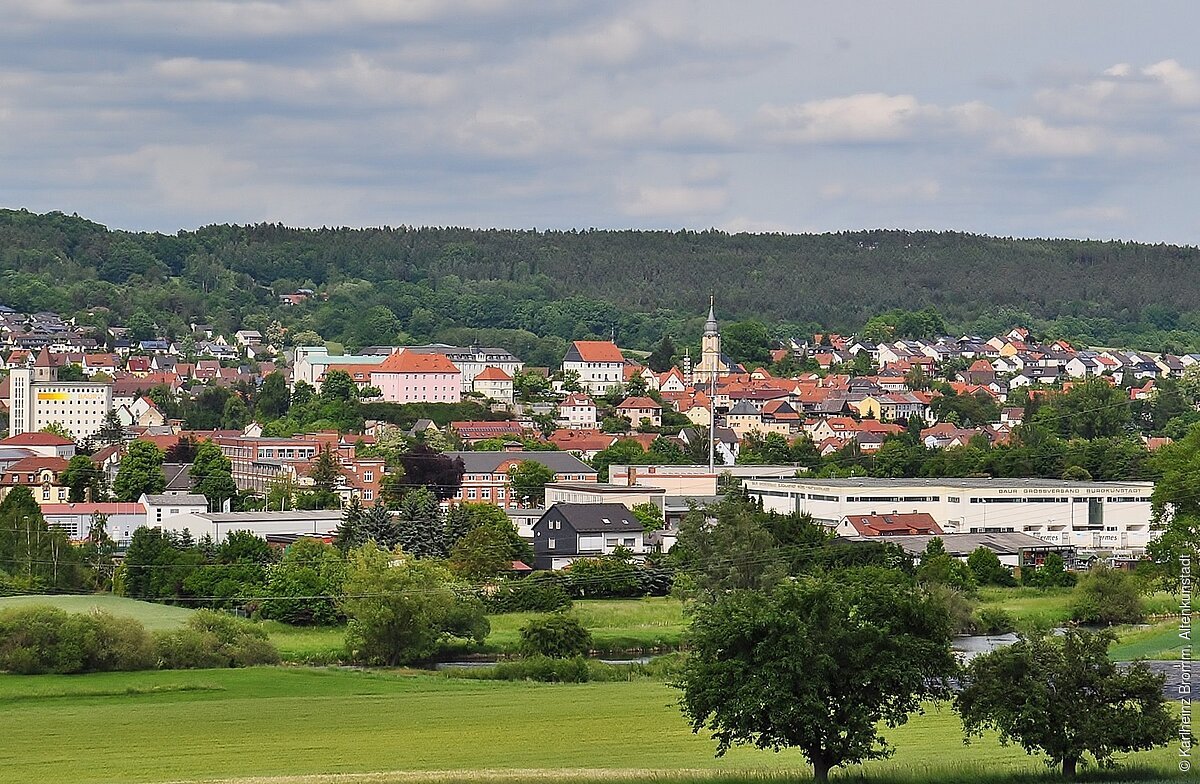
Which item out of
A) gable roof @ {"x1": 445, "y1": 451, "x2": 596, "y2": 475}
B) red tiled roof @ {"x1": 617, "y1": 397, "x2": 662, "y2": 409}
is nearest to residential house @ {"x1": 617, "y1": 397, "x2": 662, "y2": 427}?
red tiled roof @ {"x1": 617, "y1": 397, "x2": 662, "y2": 409}

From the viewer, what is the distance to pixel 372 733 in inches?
929

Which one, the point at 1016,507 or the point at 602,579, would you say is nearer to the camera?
the point at 602,579

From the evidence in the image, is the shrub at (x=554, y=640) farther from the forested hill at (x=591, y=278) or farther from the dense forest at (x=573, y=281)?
the forested hill at (x=591, y=278)

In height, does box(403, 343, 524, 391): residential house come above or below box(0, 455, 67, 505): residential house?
above

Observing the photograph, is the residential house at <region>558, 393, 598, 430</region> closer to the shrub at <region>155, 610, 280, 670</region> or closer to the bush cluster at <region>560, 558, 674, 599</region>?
the bush cluster at <region>560, 558, 674, 599</region>

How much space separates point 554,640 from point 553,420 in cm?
4437

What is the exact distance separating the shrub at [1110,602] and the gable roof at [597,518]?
12.6 metres

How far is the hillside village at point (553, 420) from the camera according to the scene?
50938 millimetres

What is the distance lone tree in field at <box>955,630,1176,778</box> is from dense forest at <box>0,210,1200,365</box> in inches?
3683

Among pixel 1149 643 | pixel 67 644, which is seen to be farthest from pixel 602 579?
pixel 67 644

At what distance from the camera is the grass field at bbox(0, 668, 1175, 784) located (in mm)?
20297

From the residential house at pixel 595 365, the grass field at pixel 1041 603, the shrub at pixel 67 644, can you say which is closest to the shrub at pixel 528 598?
the grass field at pixel 1041 603

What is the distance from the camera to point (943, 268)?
16450cm

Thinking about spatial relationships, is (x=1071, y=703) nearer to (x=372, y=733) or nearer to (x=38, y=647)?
(x=372, y=733)
